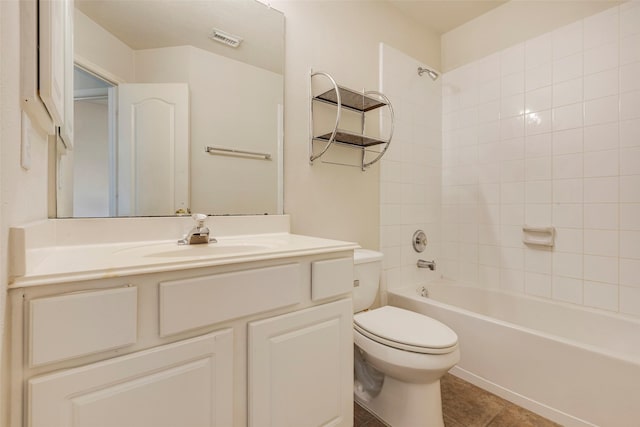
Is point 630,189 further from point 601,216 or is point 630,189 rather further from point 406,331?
point 406,331

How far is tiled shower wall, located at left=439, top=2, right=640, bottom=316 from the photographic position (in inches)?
60.8

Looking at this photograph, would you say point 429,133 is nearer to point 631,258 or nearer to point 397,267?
point 397,267

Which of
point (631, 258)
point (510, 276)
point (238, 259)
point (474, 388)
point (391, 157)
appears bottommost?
point (474, 388)

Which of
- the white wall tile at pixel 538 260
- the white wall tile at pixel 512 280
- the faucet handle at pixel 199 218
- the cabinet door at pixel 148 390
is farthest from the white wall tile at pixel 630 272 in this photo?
the faucet handle at pixel 199 218

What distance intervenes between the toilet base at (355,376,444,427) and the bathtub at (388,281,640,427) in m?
0.48

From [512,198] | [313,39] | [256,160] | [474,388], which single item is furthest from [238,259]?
[512,198]

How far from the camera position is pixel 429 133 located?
226 centimetres

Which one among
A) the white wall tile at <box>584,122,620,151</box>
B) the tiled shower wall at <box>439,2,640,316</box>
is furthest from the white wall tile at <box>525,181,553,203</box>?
the white wall tile at <box>584,122,620,151</box>

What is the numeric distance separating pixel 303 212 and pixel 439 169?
1379 millimetres

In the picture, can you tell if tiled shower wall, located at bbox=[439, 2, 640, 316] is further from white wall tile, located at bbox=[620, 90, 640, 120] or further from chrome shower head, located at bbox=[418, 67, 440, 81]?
chrome shower head, located at bbox=[418, 67, 440, 81]

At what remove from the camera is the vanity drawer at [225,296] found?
690 millimetres

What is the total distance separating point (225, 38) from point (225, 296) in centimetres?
118

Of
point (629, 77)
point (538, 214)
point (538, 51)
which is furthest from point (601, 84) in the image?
point (538, 214)

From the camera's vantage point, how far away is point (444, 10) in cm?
207
